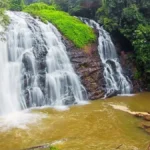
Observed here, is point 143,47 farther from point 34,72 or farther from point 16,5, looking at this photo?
point 16,5

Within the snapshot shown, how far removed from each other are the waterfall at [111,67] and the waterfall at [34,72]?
6.64 feet

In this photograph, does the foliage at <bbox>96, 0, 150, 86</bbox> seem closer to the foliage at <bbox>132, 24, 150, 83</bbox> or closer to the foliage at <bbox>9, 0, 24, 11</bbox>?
the foliage at <bbox>132, 24, 150, 83</bbox>

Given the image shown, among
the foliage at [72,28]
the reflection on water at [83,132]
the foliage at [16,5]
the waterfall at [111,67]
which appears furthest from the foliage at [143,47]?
the foliage at [16,5]

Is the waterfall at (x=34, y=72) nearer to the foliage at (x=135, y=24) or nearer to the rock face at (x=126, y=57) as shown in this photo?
the rock face at (x=126, y=57)

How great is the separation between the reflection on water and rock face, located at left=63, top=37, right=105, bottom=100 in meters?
2.56

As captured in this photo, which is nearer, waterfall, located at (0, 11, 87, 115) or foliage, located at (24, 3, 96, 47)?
waterfall, located at (0, 11, 87, 115)

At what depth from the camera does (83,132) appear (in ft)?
35.6

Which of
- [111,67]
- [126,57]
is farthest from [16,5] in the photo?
[111,67]

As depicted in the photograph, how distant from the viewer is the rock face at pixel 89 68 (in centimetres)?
1642

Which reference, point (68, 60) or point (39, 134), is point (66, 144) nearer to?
point (39, 134)

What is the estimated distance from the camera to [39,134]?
10688 mm

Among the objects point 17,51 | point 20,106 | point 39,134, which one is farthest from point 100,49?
point 39,134

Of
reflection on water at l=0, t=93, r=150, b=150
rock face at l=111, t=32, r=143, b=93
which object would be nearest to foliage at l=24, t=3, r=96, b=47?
rock face at l=111, t=32, r=143, b=93

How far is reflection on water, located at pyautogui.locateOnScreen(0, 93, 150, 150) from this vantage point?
384 inches
